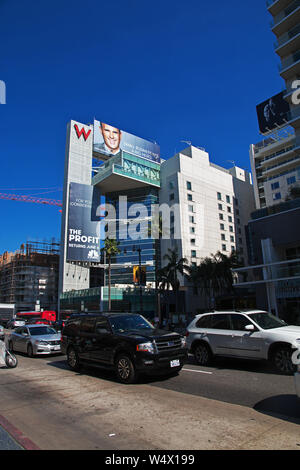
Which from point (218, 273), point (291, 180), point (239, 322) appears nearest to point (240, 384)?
point (239, 322)

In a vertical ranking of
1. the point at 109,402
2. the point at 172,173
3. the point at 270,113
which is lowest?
the point at 109,402

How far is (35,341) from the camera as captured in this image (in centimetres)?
1339

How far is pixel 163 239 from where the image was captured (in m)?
67.3

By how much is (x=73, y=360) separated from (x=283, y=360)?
246 inches

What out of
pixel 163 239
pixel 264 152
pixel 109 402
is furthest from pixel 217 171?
pixel 109 402

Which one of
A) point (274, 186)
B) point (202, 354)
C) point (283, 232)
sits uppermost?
point (274, 186)

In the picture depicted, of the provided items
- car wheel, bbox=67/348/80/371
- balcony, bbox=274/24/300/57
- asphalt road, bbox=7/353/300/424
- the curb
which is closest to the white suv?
asphalt road, bbox=7/353/300/424

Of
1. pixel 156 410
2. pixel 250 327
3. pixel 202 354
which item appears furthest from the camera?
pixel 202 354

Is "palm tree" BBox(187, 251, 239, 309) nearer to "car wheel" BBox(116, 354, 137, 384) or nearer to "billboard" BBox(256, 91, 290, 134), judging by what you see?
"billboard" BBox(256, 91, 290, 134)

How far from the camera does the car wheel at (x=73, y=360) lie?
31.7ft

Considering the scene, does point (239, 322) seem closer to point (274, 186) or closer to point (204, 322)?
point (204, 322)

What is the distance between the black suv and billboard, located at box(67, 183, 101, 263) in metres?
59.9
